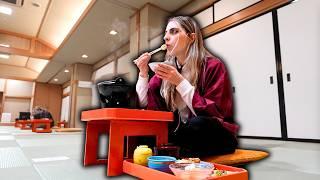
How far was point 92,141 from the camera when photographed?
123cm

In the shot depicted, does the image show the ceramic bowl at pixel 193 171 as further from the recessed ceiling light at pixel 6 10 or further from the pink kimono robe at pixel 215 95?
the recessed ceiling light at pixel 6 10

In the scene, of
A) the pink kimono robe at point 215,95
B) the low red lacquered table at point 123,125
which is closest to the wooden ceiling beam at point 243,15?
the pink kimono robe at point 215,95

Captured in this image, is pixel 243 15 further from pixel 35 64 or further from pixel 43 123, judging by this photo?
pixel 35 64

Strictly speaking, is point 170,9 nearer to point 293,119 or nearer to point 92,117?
point 293,119

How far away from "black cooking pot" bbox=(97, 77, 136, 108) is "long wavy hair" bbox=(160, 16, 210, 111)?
263 mm

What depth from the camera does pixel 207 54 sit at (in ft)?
4.22

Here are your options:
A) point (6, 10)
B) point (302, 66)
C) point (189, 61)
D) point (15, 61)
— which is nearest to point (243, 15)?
point (302, 66)

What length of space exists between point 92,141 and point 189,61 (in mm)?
691

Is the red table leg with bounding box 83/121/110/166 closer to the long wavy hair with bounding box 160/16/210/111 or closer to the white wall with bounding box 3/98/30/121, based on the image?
the long wavy hair with bounding box 160/16/210/111

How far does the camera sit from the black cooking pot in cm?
101

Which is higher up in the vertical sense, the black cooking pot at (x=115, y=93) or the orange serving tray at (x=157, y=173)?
the black cooking pot at (x=115, y=93)

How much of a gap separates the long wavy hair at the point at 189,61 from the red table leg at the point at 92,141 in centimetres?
37

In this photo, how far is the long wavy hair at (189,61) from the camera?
3.90ft

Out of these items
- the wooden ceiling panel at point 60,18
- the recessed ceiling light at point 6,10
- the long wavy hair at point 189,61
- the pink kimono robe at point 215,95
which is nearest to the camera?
the pink kimono robe at point 215,95
